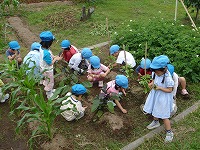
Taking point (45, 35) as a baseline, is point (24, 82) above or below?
below

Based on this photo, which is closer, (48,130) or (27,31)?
(48,130)

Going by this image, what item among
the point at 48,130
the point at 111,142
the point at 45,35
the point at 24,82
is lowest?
the point at 111,142

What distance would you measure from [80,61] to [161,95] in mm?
2125

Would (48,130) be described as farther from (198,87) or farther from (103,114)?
(198,87)

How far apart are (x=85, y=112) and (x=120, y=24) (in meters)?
4.76

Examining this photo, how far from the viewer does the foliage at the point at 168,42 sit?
5.96 m

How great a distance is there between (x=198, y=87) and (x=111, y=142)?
235 cm

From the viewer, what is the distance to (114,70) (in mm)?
6312

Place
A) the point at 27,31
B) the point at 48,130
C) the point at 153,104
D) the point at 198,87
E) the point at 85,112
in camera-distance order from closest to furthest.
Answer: the point at 48,130
the point at 153,104
the point at 85,112
the point at 198,87
the point at 27,31

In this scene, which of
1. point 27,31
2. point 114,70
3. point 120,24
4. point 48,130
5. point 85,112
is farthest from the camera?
point 120,24

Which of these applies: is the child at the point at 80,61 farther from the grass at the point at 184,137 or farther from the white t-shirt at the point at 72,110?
the grass at the point at 184,137

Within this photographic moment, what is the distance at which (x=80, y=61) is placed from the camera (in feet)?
19.8

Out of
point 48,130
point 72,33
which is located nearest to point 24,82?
point 48,130

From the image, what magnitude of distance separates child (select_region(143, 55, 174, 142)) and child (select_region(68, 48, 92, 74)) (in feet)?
5.93
